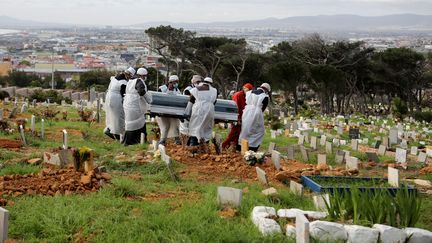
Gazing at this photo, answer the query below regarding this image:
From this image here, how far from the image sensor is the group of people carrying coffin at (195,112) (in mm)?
10289

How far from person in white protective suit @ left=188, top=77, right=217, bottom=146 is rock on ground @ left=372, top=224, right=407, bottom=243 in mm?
5464

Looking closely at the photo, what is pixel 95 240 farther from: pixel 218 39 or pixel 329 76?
pixel 218 39

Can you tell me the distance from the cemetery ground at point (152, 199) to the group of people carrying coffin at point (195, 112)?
2.66 feet

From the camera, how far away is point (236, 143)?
1102 centimetres

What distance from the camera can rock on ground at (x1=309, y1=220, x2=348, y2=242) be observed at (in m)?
5.00

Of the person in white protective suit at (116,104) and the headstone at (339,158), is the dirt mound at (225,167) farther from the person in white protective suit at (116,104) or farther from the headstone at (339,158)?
the person in white protective suit at (116,104)

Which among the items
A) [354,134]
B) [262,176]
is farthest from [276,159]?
[354,134]

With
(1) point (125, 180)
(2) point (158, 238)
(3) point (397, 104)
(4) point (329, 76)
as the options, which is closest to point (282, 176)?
(1) point (125, 180)

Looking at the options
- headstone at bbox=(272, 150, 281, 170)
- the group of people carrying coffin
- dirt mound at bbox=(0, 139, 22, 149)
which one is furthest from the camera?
the group of people carrying coffin

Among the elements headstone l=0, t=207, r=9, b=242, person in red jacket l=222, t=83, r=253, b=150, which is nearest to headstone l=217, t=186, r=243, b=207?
headstone l=0, t=207, r=9, b=242

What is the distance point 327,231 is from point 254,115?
5.60m

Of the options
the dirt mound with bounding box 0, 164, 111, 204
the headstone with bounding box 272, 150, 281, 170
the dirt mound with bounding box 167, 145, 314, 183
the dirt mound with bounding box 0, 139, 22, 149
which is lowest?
the dirt mound with bounding box 0, 139, 22, 149

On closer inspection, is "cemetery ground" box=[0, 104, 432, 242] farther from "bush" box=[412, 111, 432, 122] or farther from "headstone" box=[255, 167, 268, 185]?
"bush" box=[412, 111, 432, 122]

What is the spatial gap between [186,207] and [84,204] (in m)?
0.90
